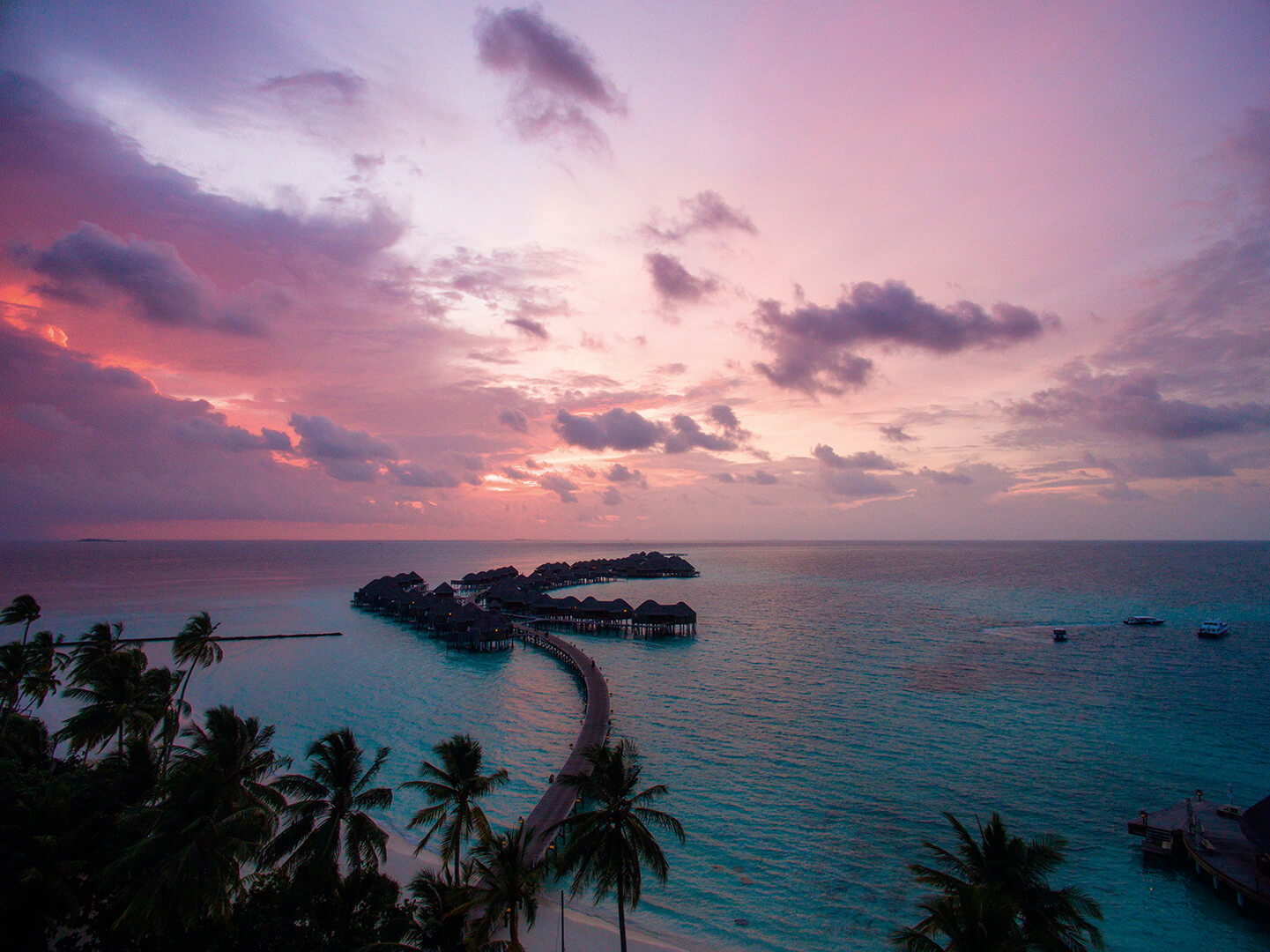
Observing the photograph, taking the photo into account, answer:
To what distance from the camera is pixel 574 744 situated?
34062 mm


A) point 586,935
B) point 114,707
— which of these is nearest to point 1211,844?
point 586,935

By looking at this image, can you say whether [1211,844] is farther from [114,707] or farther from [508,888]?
[114,707]

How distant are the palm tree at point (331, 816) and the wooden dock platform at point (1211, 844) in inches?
1162

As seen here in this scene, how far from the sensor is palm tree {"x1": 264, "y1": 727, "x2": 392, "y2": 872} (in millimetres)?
16094

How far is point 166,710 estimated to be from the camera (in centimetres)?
2462

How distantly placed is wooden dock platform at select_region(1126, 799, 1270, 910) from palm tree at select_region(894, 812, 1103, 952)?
14.0m

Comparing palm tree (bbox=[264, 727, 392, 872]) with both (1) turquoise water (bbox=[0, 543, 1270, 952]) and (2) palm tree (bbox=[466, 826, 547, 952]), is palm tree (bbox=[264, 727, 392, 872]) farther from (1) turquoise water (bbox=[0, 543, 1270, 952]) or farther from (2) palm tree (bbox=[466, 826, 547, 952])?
(1) turquoise water (bbox=[0, 543, 1270, 952])

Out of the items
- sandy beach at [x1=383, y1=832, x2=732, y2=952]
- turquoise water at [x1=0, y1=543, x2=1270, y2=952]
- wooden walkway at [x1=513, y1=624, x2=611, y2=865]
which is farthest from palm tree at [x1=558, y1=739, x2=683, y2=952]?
turquoise water at [x1=0, y1=543, x2=1270, y2=952]

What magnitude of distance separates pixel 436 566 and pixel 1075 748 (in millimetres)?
183850

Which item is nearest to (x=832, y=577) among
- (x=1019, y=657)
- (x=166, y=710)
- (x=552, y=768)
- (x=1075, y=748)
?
(x=1019, y=657)

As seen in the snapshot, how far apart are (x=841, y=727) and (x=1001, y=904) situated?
28.0 m

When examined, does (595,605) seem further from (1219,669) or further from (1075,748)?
(1219,669)

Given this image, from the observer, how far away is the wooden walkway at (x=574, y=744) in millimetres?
23016

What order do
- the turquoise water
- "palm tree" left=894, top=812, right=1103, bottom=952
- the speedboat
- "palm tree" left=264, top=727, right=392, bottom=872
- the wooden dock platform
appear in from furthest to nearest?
the speedboat
the turquoise water
the wooden dock platform
"palm tree" left=264, top=727, right=392, bottom=872
"palm tree" left=894, top=812, right=1103, bottom=952
